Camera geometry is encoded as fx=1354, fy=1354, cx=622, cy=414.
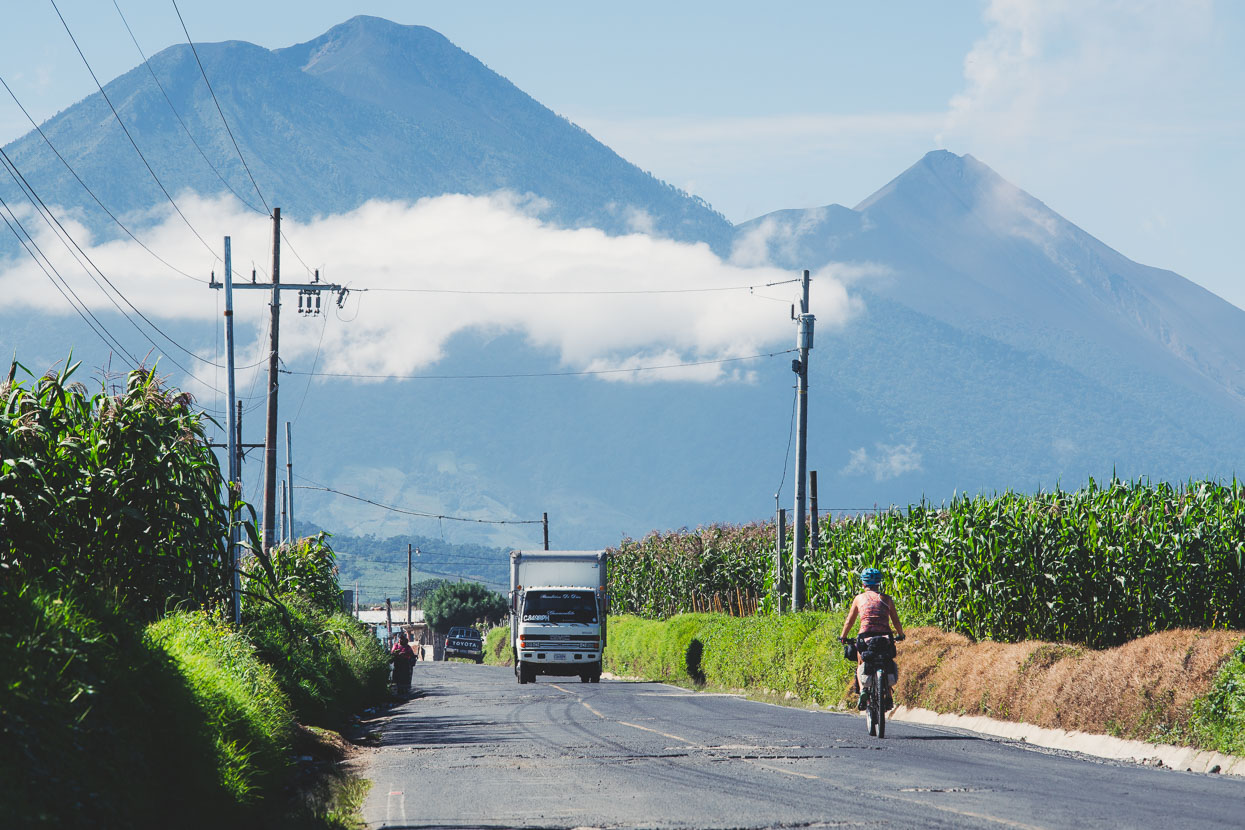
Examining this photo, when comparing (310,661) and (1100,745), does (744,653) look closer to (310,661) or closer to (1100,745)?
(310,661)

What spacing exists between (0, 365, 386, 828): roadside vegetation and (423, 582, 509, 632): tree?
11021cm

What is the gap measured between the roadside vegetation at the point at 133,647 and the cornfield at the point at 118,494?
22 millimetres

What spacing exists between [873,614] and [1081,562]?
592 centimetres

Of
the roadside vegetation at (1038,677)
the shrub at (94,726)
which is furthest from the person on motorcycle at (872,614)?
the shrub at (94,726)

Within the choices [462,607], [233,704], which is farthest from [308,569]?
[462,607]

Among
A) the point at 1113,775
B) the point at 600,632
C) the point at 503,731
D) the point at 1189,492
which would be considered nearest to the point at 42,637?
the point at 1113,775

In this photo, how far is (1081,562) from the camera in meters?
21.8

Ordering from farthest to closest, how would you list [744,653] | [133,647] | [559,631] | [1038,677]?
[559,631], [744,653], [1038,677], [133,647]

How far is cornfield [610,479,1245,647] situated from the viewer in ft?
68.7

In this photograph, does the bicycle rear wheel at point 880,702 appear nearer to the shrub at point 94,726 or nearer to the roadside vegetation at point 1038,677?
the roadside vegetation at point 1038,677

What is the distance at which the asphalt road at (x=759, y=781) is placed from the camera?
9922 mm

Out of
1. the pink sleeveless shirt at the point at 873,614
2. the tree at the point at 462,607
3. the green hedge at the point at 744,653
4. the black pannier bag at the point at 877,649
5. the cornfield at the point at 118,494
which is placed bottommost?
the tree at the point at 462,607

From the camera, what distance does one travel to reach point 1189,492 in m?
22.5

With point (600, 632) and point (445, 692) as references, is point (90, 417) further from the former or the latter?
point (600, 632)
